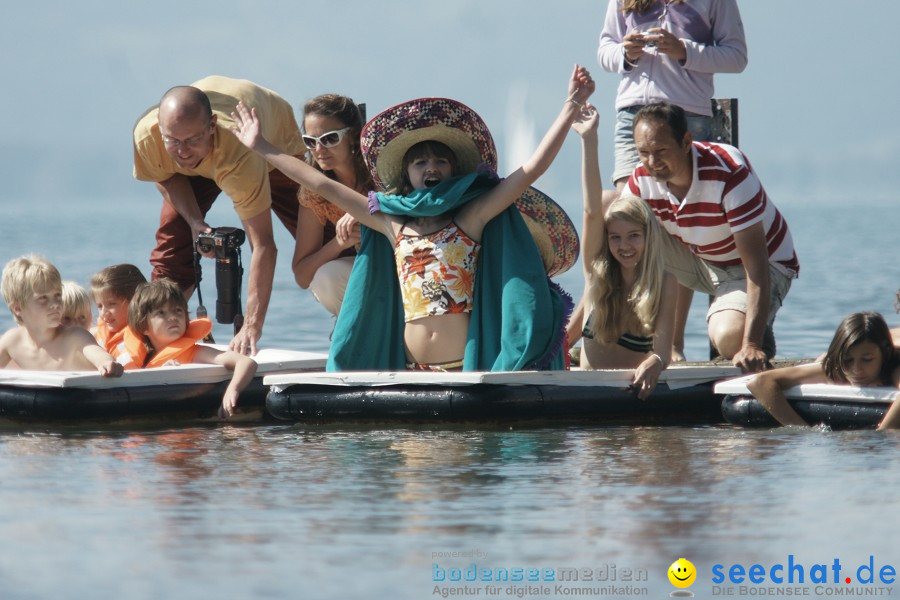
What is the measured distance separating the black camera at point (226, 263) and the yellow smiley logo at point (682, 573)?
13.3 feet

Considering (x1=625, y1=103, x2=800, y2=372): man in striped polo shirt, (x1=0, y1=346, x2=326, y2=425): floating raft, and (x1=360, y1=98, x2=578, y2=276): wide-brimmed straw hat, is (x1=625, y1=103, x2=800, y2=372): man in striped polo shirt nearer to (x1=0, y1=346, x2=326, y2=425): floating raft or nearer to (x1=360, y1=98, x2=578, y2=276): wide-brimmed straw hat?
(x1=360, y1=98, x2=578, y2=276): wide-brimmed straw hat

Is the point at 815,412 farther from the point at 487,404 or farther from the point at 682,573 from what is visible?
the point at 682,573

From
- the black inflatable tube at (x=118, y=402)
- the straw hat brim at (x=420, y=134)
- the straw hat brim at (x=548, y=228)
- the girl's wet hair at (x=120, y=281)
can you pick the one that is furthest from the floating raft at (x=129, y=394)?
the straw hat brim at (x=548, y=228)

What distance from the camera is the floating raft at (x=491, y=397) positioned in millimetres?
6738

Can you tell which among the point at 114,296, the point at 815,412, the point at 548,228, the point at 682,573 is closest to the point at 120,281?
the point at 114,296

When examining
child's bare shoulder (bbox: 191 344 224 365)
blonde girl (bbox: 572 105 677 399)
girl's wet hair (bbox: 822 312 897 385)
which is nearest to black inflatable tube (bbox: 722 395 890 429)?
girl's wet hair (bbox: 822 312 897 385)

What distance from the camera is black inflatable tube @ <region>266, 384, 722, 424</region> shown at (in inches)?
265

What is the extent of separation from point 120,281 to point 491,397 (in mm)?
2128

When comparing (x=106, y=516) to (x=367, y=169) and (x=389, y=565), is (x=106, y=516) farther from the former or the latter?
(x=367, y=169)

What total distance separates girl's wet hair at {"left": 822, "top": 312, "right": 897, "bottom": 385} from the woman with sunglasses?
89.2 inches

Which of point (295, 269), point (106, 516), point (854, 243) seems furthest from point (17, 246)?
point (106, 516)

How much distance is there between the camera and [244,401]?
7422mm

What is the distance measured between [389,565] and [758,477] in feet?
5.45

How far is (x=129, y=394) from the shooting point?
7137 mm
